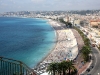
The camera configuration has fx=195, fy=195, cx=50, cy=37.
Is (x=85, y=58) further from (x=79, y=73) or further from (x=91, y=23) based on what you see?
(x=91, y=23)

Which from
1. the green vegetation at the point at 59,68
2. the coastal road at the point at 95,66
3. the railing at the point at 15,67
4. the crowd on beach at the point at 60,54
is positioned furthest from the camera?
the crowd on beach at the point at 60,54

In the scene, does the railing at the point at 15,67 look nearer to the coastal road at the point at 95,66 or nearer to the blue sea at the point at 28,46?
the coastal road at the point at 95,66

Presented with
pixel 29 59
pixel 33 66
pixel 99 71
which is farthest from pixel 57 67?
pixel 29 59

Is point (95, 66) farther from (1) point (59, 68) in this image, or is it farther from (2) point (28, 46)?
(2) point (28, 46)

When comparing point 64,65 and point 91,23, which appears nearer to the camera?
point 64,65

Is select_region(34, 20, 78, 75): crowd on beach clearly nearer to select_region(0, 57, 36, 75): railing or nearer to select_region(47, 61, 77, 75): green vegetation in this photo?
select_region(47, 61, 77, 75): green vegetation

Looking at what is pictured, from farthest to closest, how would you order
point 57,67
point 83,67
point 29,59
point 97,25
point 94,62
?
point 97,25 < point 29,59 < point 94,62 < point 83,67 < point 57,67

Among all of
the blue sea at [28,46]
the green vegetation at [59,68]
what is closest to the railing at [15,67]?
the green vegetation at [59,68]

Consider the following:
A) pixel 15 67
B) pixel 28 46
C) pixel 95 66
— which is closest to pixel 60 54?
pixel 95 66

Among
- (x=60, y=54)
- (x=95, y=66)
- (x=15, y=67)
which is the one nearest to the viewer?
(x=15, y=67)

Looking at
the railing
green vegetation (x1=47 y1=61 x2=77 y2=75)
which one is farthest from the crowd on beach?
the railing

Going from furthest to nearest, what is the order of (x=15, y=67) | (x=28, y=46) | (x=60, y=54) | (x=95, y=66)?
(x=28, y=46) < (x=60, y=54) < (x=95, y=66) < (x=15, y=67)
